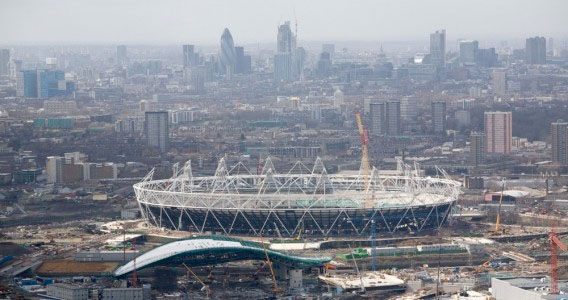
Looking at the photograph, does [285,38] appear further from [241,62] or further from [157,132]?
[157,132]

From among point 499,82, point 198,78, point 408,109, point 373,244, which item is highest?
point 198,78

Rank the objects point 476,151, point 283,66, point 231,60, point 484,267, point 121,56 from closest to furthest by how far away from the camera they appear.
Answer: point 484,267, point 476,151, point 283,66, point 231,60, point 121,56

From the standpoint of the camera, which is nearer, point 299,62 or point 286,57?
point 286,57

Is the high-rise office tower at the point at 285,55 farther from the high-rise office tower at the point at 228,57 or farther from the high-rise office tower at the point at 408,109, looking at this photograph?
the high-rise office tower at the point at 408,109

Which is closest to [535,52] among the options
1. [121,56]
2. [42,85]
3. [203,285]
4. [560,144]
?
[121,56]

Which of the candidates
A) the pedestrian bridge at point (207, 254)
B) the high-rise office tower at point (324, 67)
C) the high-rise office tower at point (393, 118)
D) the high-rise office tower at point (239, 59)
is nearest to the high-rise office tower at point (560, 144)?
the high-rise office tower at point (393, 118)
